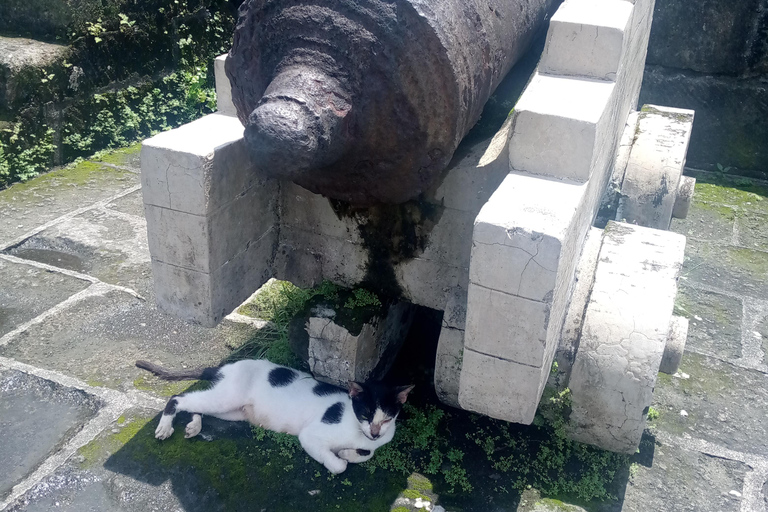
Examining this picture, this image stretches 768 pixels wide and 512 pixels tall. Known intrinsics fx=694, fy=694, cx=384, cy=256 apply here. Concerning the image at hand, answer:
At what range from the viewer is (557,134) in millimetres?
2637

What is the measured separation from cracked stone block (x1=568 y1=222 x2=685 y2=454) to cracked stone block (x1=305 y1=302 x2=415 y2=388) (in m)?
0.99

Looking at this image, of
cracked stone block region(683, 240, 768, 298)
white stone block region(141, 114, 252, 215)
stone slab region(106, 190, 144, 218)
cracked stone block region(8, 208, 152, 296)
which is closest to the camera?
white stone block region(141, 114, 252, 215)

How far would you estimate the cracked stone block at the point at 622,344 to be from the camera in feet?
9.17

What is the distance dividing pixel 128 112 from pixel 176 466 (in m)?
4.32

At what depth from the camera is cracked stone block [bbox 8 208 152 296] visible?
4480 millimetres

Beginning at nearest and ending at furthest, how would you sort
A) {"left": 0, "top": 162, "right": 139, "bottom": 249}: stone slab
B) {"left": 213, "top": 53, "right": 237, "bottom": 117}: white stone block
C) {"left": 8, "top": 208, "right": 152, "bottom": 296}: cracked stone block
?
{"left": 213, "top": 53, "right": 237, "bottom": 117}: white stone block < {"left": 8, "top": 208, "right": 152, "bottom": 296}: cracked stone block < {"left": 0, "top": 162, "right": 139, "bottom": 249}: stone slab

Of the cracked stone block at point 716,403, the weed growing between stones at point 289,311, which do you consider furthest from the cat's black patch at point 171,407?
the cracked stone block at point 716,403

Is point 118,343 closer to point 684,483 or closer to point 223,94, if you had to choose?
point 223,94

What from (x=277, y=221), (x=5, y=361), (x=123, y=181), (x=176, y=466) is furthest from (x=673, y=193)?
(x=123, y=181)

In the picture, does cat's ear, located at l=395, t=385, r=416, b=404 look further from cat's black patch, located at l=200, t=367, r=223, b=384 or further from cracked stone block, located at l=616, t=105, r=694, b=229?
cracked stone block, located at l=616, t=105, r=694, b=229

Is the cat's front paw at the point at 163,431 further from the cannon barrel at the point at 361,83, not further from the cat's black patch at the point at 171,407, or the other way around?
the cannon barrel at the point at 361,83

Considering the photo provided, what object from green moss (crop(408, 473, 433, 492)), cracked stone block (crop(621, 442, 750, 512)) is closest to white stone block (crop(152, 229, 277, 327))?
green moss (crop(408, 473, 433, 492))

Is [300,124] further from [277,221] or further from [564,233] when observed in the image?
[277,221]

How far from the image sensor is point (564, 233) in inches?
89.4
